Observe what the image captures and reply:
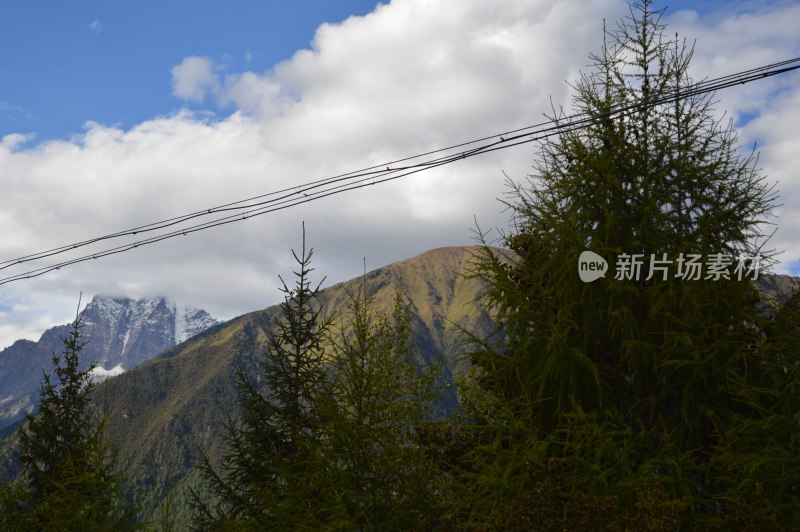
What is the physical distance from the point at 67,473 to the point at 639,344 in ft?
35.1

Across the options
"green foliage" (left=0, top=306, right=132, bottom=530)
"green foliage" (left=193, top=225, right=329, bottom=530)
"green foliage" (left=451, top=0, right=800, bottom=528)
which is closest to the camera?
"green foliage" (left=451, top=0, right=800, bottom=528)

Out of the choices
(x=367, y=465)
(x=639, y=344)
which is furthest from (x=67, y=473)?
(x=639, y=344)

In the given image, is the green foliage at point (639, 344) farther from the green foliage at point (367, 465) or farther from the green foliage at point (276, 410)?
the green foliage at point (276, 410)

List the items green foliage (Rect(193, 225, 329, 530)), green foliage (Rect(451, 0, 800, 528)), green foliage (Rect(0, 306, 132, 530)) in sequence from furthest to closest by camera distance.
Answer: green foliage (Rect(193, 225, 329, 530)) < green foliage (Rect(0, 306, 132, 530)) < green foliage (Rect(451, 0, 800, 528))

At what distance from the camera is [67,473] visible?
12.7m

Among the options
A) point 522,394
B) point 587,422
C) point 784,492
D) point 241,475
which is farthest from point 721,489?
point 241,475

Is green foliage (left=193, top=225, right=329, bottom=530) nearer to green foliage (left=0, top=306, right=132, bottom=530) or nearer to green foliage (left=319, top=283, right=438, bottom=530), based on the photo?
green foliage (left=0, top=306, right=132, bottom=530)

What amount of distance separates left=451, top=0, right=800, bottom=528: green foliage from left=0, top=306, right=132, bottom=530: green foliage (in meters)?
6.39

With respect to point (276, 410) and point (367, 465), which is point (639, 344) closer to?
point (367, 465)

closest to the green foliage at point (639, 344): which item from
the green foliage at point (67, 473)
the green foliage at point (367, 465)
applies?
the green foliage at point (367, 465)

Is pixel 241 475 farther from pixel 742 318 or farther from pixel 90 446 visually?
pixel 742 318

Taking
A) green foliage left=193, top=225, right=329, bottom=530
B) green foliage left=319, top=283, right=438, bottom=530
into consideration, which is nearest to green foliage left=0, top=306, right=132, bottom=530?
green foliage left=193, top=225, right=329, bottom=530

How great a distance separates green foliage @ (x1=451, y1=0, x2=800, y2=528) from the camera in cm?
765

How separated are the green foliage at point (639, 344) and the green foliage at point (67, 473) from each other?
6.39 m
